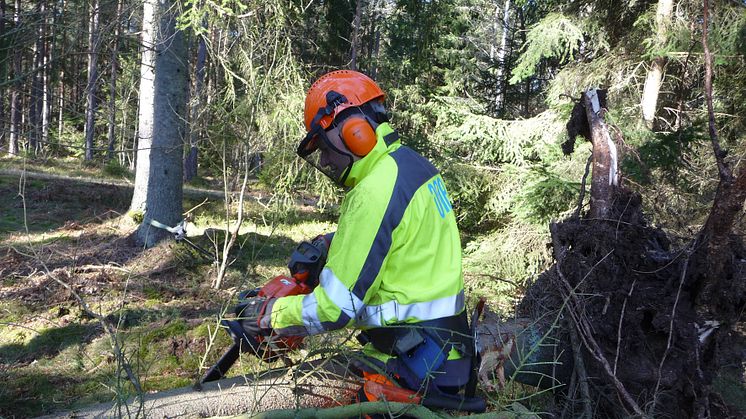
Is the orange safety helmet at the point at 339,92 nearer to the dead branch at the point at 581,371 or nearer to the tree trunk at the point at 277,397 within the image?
the tree trunk at the point at 277,397

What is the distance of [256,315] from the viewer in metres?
2.31

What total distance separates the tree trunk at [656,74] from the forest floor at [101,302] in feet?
13.1

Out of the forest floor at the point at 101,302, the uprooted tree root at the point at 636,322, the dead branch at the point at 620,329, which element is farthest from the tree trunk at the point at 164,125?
the dead branch at the point at 620,329

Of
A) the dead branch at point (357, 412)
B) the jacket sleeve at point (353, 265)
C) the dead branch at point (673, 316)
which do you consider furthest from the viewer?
Answer: the dead branch at point (673, 316)

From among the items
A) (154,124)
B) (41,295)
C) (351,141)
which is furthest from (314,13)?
(351,141)

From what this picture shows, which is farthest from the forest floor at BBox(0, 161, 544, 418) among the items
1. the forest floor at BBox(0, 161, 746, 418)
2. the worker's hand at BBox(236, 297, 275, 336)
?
the worker's hand at BBox(236, 297, 275, 336)

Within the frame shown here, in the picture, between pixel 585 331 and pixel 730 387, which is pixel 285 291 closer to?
pixel 585 331

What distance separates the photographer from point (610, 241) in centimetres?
358

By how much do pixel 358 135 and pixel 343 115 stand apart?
0.19m

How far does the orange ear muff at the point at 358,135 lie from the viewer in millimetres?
2250

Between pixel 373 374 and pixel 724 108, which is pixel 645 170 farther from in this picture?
pixel 724 108

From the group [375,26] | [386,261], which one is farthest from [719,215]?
[375,26]

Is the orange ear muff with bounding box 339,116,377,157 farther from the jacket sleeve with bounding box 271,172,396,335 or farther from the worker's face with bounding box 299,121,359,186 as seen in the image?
the jacket sleeve with bounding box 271,172,396,335

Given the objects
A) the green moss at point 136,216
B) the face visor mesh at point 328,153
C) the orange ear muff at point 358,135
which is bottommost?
the green moss at point 136,216
